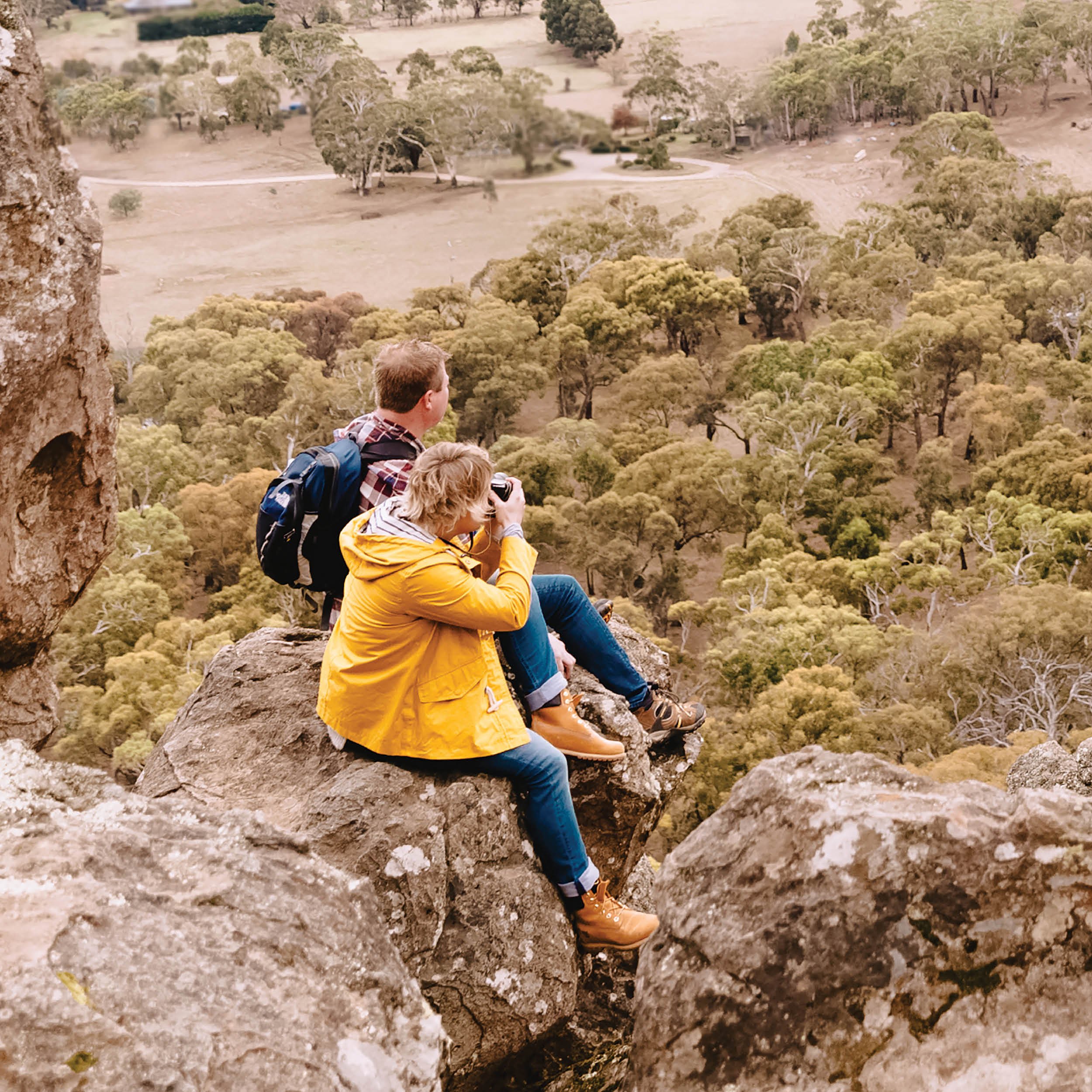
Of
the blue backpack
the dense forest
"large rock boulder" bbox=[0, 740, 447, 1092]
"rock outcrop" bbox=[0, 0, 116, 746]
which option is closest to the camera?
"large rock boulder" bbox=[0, 740, 447, 1092]

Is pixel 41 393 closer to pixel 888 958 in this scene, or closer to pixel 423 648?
pixel 423 648

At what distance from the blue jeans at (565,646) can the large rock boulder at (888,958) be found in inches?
51.8

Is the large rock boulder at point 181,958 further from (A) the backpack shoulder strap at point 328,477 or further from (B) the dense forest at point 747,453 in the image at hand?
(B) the dense forest at point 747,453

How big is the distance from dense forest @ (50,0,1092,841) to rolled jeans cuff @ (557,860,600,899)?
15.2 metres

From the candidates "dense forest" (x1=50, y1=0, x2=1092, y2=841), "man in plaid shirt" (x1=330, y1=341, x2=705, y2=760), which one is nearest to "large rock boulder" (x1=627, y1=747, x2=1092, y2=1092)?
"man in plaid shirt" (x1=330, y1=341, x2=705, y2=760)

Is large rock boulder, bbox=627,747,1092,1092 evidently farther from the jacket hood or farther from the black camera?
the jacket hood

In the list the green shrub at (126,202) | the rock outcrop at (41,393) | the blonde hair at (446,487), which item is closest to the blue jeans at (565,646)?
the blonde hair at (446,487)

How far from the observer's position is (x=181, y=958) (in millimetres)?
3658

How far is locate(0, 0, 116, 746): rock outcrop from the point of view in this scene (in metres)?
5.32

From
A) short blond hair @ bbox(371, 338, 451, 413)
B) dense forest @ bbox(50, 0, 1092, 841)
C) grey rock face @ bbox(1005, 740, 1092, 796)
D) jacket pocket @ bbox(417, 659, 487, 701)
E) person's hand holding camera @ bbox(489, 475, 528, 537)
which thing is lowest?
dense forest @ bbox(50, 0, 1092, 841)

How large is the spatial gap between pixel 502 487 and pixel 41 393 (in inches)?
94.4

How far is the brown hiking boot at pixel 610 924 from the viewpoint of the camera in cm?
516

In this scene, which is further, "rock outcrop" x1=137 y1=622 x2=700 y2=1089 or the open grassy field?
the open grassy field

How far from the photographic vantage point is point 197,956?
370 centimetres
